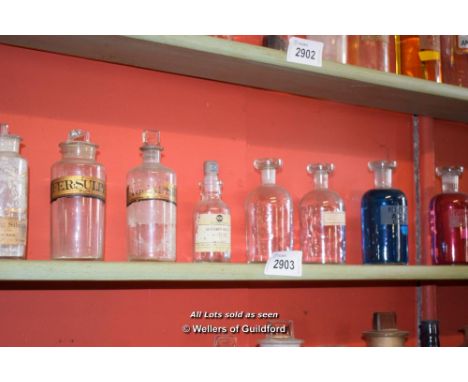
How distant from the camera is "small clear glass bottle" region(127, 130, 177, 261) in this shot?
1.34 m

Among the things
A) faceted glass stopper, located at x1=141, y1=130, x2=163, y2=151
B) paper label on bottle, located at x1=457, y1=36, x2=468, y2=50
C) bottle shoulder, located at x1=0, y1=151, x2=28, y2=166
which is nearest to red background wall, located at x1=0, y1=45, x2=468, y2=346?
faceted glass stopper, located at x1=141, y1=130, x2=163, y2=151

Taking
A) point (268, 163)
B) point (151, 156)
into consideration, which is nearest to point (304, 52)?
point (268, 163)

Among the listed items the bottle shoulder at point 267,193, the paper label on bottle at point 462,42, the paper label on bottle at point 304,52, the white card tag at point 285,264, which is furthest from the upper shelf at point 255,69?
the white card tag at point 285,264

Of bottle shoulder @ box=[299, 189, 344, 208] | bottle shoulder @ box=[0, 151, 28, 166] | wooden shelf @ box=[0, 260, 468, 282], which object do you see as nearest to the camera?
wooden shelf @ box=[0, 260, 468, 282]

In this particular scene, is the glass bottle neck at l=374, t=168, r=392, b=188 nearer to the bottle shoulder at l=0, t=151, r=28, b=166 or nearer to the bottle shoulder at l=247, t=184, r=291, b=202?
the bottle shoulder at l=247, t=184, r=291, b=202

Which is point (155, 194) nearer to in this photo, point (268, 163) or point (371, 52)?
point (268, 163)

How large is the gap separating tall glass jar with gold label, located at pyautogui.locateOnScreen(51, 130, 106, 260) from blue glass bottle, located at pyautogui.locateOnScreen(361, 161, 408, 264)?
25.4 inches

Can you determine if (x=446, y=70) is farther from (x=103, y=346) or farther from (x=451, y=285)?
(x=103, y=346)

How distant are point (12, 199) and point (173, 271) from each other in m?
0.32

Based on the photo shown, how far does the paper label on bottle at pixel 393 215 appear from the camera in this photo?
1581 mm

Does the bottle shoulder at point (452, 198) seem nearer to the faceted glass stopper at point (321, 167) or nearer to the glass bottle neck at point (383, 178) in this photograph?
the glass bottle neck at point (383, 178)

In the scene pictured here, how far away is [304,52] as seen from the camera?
55.0 inches
